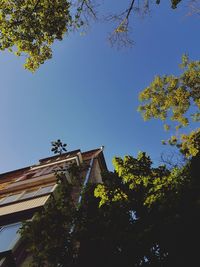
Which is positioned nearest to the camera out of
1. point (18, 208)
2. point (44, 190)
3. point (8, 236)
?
point (8, 236)

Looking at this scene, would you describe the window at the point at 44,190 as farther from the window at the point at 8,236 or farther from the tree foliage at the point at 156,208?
the tree foliage at the point at 156,208

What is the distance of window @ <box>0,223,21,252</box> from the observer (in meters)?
11.1

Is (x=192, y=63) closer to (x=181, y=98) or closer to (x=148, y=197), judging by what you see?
(x=181, y=98)

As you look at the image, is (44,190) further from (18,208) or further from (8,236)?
(8,236)

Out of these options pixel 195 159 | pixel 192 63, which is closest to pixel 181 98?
pixel 192 63

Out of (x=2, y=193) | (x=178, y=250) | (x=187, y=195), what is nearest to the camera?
(x=178, y=250)

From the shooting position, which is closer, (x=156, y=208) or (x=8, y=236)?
(x=156, y=208)

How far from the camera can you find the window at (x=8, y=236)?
11092mm

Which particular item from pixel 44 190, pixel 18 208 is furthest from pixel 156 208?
pixel 44 190

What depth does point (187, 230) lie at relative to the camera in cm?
1040

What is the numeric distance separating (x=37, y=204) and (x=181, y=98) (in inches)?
467

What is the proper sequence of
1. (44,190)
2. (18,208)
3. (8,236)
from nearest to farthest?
(8,236) → (18,208) → (44,190)

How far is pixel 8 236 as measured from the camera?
12.1 meters

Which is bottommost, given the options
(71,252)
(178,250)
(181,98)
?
(178,250)
